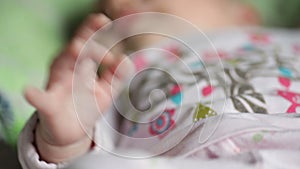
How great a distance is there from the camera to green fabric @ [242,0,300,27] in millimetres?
999

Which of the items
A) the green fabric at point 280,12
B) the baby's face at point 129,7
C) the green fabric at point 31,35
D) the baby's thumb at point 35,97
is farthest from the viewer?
the green fabric at point 280,12

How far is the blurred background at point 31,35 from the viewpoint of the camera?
2.65 ft

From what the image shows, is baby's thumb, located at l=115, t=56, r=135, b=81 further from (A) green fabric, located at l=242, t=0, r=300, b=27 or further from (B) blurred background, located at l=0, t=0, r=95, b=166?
(A) green fabric, located at l=242, t=0, r=300, b=27

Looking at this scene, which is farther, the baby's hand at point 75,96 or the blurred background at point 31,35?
the blurred background at point 31,35

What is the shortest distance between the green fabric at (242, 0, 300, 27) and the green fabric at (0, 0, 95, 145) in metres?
0.32

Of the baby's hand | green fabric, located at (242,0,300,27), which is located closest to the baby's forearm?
the baby's hand

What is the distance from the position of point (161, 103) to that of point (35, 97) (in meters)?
0.20

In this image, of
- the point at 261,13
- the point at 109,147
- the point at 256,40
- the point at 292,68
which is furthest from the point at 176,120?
the point at 261,13

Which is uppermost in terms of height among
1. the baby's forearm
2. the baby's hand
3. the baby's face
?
the baby's face

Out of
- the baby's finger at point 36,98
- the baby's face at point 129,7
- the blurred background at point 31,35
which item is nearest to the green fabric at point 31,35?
the blurred background at point 31,35

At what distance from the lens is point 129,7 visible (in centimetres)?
78

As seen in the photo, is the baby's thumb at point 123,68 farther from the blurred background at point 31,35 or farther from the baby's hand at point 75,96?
the blurred background at point 31,35

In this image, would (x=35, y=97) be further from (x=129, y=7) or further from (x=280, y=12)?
(x=280, y=12)

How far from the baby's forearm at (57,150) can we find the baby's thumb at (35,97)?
0.07 meters
